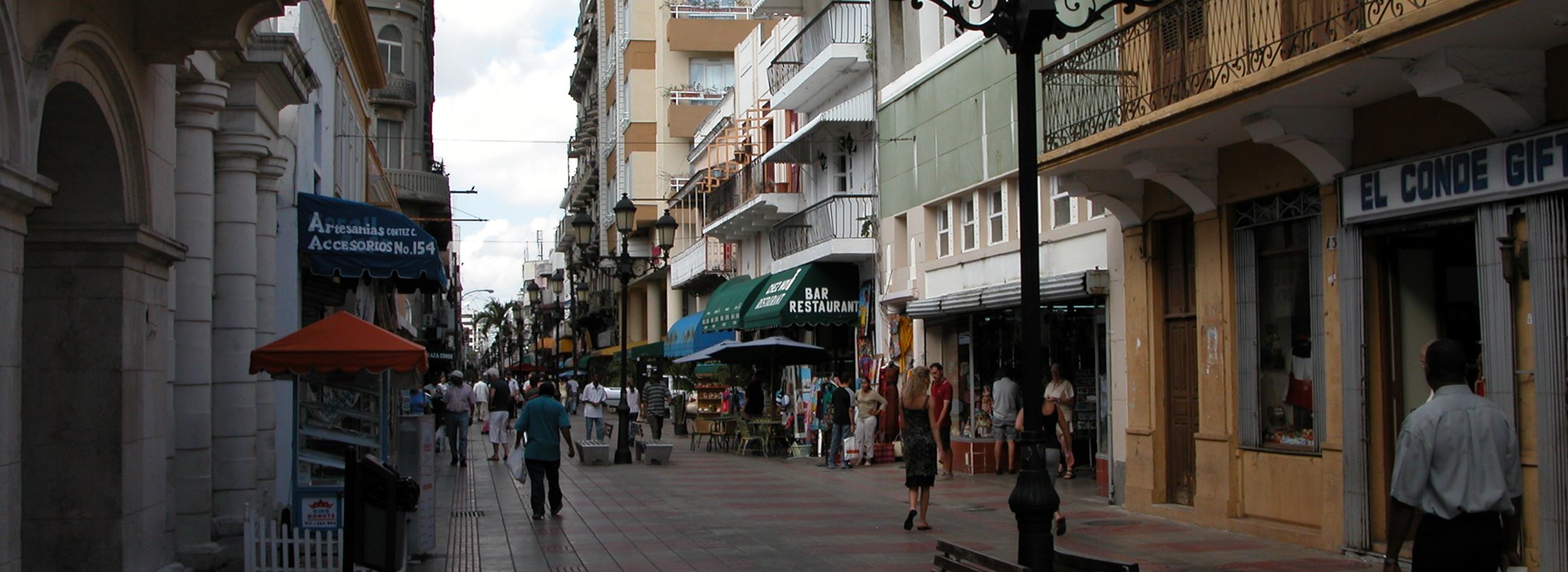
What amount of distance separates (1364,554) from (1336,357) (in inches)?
68.1

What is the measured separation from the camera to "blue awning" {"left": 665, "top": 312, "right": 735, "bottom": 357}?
3988 centimetres

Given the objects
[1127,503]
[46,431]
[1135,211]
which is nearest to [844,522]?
[1127,503]

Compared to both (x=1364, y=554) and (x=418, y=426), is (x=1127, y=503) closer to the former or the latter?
(x=1364, y=554)

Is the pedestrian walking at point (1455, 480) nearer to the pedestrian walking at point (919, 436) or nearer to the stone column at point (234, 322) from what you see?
the pedestrian walking at point (919, 436)

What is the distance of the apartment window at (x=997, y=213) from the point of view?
2166cm

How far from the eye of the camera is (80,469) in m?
9.44

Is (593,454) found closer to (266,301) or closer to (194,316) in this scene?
(266,301)

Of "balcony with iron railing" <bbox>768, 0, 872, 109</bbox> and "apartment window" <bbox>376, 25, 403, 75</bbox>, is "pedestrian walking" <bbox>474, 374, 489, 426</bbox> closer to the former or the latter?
"apartment window" <bbox>376, 25, 403, 75</bbox>

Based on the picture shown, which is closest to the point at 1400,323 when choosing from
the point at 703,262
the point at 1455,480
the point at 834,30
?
the point at 1455,480

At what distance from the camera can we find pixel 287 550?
10.9m

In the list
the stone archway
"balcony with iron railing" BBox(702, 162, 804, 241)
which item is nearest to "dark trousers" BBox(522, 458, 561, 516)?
the stone archway

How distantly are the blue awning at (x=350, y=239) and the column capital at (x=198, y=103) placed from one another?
5.20m

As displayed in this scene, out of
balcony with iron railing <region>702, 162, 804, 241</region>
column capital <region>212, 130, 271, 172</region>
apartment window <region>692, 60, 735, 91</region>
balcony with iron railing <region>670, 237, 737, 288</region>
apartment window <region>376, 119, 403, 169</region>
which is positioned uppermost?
apartment window <region>692, 60, 735, 91</region>

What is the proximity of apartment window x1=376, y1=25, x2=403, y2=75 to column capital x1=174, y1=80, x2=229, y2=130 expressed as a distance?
3674cm
